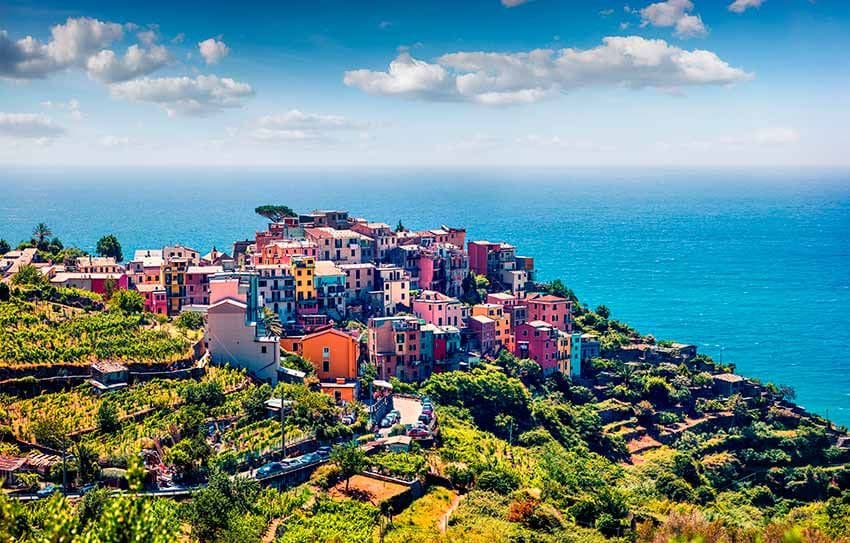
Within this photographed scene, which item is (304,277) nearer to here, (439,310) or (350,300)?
(350,300)

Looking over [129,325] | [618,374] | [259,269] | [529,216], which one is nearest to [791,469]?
[618,374]

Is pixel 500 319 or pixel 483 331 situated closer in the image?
pixel 483 331

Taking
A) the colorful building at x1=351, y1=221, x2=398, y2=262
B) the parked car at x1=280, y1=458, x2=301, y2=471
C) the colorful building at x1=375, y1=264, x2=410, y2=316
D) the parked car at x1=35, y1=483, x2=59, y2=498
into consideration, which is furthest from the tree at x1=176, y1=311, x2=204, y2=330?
the colorful building at x1=351, y1=221, x2=398, y2=262

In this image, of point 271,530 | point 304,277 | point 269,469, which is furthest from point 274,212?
point 271,530

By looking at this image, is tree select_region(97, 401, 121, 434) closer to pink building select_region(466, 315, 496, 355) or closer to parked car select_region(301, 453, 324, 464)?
parked car select_region(301, 453, 324, 464)

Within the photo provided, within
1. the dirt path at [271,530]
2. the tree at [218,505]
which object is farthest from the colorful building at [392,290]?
the dirt path at [271,530]
